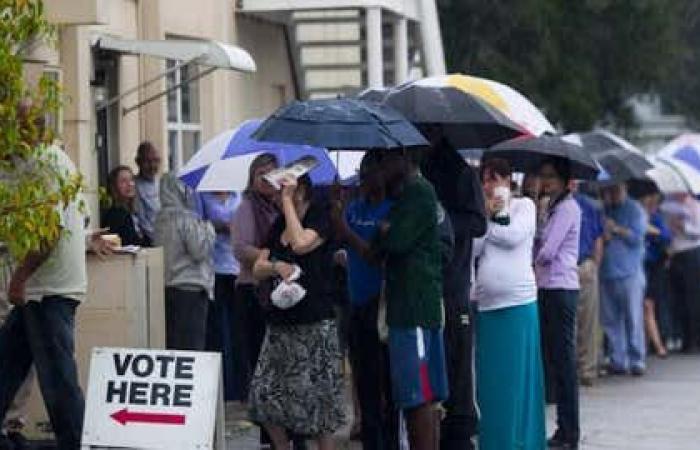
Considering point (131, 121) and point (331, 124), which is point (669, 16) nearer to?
point (131, 121)

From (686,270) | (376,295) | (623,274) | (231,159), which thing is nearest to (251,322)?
(231,159)

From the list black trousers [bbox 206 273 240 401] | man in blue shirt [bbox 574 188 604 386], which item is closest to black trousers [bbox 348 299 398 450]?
black trousers [bbox 206 273 240 401]

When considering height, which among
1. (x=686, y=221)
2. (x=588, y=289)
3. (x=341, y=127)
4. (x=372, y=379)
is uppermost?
(x=341, y=127)

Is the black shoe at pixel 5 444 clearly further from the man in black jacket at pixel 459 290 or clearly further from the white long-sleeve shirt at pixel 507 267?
the white long-sleeve shirt at pixel 507 267

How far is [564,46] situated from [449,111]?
1608 cm

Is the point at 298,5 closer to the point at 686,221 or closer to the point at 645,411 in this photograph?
the point at 686,221

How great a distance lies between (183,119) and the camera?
19406 mm

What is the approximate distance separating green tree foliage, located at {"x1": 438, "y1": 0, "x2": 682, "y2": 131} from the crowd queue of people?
11630 millimetres

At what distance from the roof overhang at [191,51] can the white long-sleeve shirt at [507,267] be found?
368 cm

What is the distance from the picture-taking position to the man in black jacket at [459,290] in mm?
11508

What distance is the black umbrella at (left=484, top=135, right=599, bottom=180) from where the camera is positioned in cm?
1424

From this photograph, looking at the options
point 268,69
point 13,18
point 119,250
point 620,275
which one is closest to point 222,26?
point 268,69

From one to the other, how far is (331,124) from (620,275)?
9.64 meters

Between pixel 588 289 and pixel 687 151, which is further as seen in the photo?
pixel 687 151
